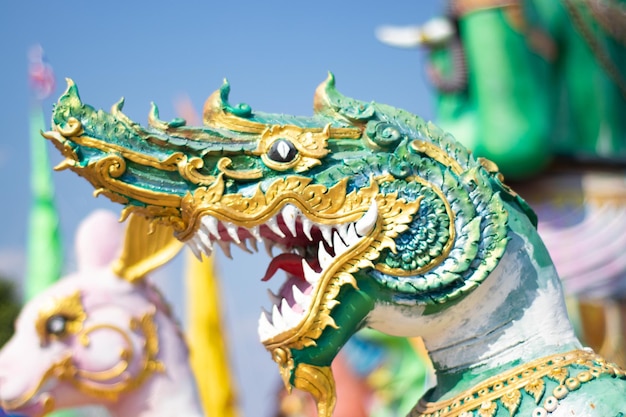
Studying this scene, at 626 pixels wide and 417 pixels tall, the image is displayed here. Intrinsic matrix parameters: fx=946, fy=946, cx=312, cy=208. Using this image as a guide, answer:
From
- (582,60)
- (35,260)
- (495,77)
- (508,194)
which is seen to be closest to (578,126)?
(582,60)

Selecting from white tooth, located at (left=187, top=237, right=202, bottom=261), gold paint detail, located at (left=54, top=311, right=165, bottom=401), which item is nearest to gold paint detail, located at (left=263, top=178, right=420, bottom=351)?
white tooth, located at (left=187, top=237, right=202, bottom=261)

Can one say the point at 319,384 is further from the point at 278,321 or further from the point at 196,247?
the point at 196,247

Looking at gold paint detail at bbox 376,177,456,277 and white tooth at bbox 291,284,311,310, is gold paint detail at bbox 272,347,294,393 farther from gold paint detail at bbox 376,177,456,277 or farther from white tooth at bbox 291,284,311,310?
gold paint detail at bbox 376,177,456,277

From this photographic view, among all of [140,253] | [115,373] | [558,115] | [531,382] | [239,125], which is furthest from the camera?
[558,115]

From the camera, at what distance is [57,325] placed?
3107mm

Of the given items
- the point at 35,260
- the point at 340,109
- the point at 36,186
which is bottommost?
the point at 340,109

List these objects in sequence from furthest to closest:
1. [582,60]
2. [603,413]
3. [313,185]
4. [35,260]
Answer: [582,60] < [35,260] < [313,185] < [603,413]

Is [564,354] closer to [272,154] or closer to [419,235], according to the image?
[419,235]

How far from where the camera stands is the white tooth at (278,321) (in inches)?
67.5

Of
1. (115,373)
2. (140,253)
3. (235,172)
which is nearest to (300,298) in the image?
(235,172)

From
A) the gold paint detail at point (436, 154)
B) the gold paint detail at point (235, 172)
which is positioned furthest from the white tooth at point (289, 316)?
the gold paint detail at point (436, 154)

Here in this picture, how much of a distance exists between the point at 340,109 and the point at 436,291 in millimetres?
416

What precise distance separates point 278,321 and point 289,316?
0.03 metres

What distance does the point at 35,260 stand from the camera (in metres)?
5.39
